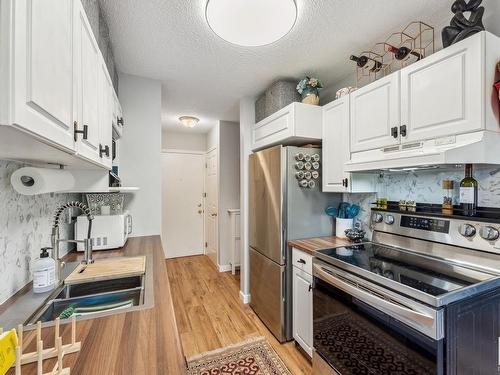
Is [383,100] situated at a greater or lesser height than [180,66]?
lesser

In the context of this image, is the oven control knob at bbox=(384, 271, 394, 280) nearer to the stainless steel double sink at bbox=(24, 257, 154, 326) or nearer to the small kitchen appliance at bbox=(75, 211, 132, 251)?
the stainless steel double sink at bbox=(24, 257, 154, 326)

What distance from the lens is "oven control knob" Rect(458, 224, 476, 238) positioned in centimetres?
125

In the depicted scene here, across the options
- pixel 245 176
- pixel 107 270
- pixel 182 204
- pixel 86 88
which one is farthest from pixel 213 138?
pixel 86 88

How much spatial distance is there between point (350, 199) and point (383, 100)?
95cm

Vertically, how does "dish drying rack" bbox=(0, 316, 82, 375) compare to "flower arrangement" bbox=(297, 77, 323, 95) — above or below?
below

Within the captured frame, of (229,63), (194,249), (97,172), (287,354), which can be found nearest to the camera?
(97,172)

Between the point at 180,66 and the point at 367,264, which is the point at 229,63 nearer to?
the point at 180,66

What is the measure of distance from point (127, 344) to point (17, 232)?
0.79 metres

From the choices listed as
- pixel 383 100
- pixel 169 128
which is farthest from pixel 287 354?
pixel 169 128

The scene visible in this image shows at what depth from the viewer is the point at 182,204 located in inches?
173

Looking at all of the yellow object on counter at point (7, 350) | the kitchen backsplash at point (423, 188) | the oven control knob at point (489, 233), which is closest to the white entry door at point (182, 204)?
the kitchen backsplash at point (423, 188)

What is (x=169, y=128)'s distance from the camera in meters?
4.16

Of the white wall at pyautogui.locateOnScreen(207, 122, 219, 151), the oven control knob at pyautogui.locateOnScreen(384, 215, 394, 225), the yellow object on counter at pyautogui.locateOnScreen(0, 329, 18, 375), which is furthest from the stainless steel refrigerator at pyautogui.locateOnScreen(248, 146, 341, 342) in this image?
the white wall at pyautogui.locateOnScreen(207, 122, 219, 151)

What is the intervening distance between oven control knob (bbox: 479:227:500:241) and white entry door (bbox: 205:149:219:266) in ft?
10.2
